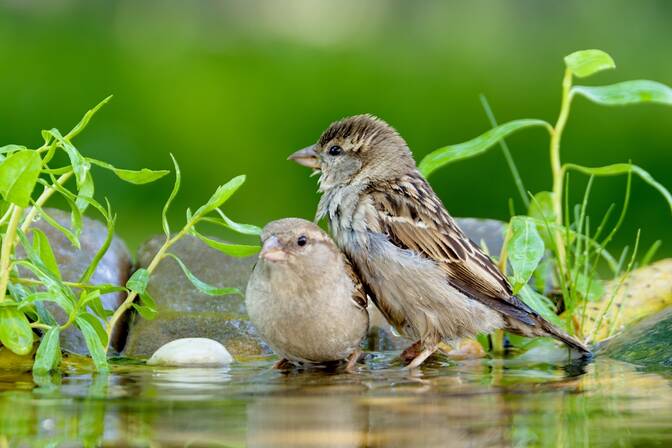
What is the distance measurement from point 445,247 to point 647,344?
870 mm

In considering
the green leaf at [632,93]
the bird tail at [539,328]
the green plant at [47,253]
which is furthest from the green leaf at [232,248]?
the green leaf at [632,93]

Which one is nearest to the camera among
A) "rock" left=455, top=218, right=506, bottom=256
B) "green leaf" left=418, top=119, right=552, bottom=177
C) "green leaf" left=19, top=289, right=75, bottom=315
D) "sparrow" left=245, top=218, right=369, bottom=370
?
"green leaf" left=19, top=289, right=75, bottom=315

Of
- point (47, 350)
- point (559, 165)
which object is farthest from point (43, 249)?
point (559, 165)

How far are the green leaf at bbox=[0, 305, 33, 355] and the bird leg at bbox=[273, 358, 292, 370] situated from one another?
910mm

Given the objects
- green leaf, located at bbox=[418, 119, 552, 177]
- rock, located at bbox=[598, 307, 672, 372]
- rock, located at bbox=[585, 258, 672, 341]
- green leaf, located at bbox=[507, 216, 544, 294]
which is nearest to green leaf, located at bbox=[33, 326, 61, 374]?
green leaf, located at bbox=[507, 216, 544, 294]

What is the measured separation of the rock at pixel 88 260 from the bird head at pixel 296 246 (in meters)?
1.07

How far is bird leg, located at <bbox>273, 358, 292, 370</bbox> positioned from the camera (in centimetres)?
461

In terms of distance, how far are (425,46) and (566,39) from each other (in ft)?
5.43

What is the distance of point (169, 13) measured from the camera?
47.0ft

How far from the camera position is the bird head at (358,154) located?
5.30 metres

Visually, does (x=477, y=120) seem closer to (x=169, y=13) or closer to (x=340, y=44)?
(x=340, y=44)

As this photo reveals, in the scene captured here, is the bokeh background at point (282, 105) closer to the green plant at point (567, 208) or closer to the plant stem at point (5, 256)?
the green plant at point (567, 208)

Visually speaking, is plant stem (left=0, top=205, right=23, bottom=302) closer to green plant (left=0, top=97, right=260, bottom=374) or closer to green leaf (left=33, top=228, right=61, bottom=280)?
green plant (left=0, top=97, right=260, bottom=374)

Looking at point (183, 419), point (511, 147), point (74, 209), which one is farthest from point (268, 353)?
point (511, 147)
